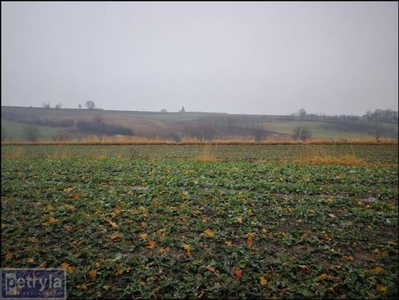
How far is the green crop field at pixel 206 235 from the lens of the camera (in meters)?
2.54

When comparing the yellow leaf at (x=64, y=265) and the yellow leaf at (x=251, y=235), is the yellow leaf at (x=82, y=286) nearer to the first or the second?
the yellow leaf at (x=64, y=265)

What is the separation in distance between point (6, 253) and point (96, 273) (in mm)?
1401

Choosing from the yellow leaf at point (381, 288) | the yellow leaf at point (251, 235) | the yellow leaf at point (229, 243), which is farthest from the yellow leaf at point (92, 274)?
the yellow leaf at point (381, 288)

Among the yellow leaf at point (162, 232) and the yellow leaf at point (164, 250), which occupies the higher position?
the yellow leaf at point (162, 232)

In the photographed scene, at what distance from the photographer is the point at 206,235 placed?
11.5 feet

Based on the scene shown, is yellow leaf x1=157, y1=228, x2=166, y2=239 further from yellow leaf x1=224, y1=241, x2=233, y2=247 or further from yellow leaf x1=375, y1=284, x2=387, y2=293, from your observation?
yellow leaf x1=375, y1=284, x2=387, y2=293

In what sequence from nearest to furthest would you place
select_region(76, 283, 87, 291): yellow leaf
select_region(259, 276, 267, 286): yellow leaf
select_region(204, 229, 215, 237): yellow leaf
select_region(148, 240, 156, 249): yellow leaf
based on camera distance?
select_region(76, 283, 87, 291): yellow leaf
select_region(259, 276, 267, 286): yellow leaf
select_region(148, 240, 156, 249): yellow leaf
select_region(204, 229, 215, 237): yellow leaf

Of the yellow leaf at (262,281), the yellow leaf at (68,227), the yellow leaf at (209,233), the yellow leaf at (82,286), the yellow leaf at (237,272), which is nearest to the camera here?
the yellow leaf at (82,286)

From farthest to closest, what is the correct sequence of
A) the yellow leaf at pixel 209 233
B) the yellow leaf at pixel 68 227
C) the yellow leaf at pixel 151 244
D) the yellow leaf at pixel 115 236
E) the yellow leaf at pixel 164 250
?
the yellow leaf at pixel 68 227
the yellow leaf at pixel 209 233
the yellow leaf at pixel 115 236
the yellow leaf at pixel 151 244
the yellow leaf at pixel 164 250

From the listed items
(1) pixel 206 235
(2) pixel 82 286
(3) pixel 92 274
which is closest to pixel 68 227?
(3) pixel 92 274

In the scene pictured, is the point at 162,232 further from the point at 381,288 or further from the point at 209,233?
the point at 381,288

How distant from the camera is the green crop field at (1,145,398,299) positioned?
254cm

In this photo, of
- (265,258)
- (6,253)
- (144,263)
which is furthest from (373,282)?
(6,253)

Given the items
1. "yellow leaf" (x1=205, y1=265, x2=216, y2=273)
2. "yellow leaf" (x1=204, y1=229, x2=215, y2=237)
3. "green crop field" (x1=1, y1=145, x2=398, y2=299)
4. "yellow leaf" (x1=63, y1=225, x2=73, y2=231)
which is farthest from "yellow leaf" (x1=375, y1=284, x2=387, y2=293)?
"yellow leaf" (x1=63, y1=225, x2=73, y2=231)
